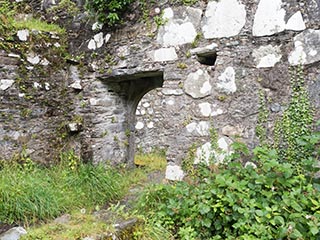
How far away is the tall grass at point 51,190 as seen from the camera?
280 cm

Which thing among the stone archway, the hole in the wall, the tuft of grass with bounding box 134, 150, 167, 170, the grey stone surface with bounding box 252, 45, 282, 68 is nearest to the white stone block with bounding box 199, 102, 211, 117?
the hole in the wall

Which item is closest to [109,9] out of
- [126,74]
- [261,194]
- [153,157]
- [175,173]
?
[126,74]

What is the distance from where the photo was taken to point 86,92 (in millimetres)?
4203

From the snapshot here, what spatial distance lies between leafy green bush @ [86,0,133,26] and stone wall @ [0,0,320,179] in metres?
0.16

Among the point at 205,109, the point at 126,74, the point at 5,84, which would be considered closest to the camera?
the point at 205,109

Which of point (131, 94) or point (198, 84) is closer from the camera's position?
point (198, 84)

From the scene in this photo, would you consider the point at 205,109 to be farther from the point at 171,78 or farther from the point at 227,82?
the point at 171,78

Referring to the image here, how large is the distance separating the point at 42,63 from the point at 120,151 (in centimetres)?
157

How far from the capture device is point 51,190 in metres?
3.12

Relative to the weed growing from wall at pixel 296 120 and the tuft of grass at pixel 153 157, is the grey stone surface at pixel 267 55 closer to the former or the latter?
the weed growing from wall at pixel 296 120

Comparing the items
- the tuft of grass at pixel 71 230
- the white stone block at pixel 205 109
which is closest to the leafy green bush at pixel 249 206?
the tuft of grass at pixel 71 230

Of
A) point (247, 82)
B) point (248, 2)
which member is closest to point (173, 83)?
point (247, 82)

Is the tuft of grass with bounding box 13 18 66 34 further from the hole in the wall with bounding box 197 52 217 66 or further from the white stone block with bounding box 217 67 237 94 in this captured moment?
the white stone block with bounding box 217 67 237 94

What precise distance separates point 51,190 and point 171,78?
1726 millimetres
